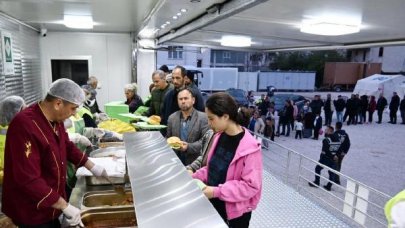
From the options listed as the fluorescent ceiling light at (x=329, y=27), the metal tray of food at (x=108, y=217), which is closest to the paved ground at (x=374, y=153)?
the fluorescent ceiling light at (x=329, y=27)

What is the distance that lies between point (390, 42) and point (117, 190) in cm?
621

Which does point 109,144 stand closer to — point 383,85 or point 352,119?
point 352,119

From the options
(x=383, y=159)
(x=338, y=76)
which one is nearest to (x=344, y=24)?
(x=383, y=159)

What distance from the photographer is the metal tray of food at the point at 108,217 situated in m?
1.87

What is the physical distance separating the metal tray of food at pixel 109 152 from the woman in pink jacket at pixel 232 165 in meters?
1.08

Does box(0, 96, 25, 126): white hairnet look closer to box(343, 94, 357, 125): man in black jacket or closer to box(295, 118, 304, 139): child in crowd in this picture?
box(295, 118, 304, 139): child in crowd

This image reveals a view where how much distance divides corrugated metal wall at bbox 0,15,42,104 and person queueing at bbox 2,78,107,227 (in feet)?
10.3

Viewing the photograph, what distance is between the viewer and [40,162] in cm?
169

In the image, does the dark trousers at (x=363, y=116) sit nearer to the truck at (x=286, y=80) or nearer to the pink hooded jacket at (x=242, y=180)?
the truck at (x=286, y=80)

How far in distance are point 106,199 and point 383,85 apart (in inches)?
790

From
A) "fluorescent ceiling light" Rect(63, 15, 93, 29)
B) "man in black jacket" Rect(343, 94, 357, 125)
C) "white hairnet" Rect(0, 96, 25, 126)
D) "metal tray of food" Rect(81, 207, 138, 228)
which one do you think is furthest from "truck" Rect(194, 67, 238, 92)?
"metal tray of food" Rect(81, 207, 138, 228)

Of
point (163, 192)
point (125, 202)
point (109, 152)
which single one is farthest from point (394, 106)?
point (163, 192)

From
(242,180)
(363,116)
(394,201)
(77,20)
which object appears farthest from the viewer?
→ (363,116)

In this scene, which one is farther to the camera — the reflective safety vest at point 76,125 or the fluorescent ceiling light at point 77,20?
the fluorescent ceiling light at point 77,20
